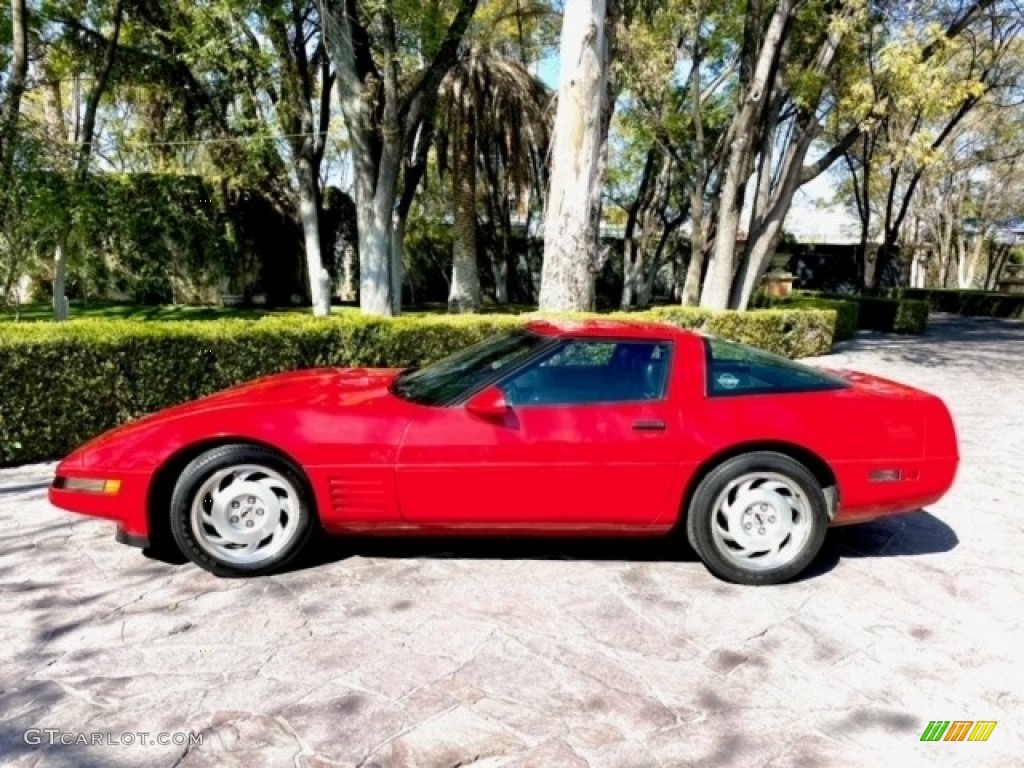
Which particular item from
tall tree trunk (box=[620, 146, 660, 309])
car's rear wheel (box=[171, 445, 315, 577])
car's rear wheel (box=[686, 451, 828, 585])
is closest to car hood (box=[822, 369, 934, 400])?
car's rear wheel (box=[686, 451, 828, 585])

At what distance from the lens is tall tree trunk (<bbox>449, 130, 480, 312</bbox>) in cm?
1650

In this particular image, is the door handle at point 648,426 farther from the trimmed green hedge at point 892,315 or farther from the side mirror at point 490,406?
the trimmed green hedge at point 892,315

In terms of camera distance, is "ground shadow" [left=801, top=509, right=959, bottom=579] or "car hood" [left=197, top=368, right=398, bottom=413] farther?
"ground shadow" [left=801, top=509, right=959, bottom=579]

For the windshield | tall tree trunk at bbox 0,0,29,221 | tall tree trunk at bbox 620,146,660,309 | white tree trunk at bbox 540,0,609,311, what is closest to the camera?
the windshield

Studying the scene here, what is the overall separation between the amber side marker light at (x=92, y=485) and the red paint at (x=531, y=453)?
0.03 meters

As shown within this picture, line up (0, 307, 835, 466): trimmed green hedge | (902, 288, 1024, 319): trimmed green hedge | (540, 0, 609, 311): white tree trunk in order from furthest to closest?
(902, 288, 1024, 319): trimmed green hedge → (540, 0, 609, 311): white tree trunk → (0, 307, 835, 466): trimmed green hedge

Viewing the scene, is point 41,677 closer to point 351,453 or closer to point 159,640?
point 159,640

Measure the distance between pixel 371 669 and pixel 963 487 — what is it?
4747 mm

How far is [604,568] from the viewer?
361 cm

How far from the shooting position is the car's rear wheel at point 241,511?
130 inches

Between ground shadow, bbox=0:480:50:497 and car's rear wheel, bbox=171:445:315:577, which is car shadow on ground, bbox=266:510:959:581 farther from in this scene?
ground shadow, bbox=0:480:50:497

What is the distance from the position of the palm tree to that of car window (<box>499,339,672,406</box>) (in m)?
13.8

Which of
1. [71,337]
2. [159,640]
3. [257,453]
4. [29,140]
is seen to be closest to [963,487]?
[257,453]

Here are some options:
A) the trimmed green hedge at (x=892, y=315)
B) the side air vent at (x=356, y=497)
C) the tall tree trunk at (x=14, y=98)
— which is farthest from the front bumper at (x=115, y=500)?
the trimmed green hedge at (x=892, y=315)
